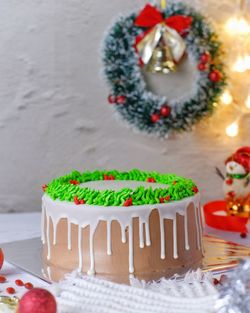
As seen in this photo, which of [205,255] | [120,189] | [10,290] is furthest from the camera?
[205,255]

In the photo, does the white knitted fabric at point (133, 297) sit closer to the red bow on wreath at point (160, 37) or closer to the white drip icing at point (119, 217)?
the white drip icing at point (119, 217)

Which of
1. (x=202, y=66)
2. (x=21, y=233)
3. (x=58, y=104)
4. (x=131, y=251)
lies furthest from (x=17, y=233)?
(x=202, y=66)

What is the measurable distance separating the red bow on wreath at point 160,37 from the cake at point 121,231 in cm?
71

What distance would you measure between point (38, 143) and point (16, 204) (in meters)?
0.23

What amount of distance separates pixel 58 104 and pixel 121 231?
2.83 ft

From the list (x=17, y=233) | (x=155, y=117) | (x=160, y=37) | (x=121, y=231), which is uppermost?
(x=160, y=37)

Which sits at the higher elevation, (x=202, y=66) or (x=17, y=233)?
(x=202, y=66)

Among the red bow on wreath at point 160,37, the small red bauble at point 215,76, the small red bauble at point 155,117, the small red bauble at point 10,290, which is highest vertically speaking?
the red bow on wreath at point 160,37

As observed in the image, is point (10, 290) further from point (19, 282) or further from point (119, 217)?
point (119, 217)

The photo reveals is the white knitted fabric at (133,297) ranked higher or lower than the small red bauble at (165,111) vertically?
lower

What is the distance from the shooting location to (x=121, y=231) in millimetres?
1356

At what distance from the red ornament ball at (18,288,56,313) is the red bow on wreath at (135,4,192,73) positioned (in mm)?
1166

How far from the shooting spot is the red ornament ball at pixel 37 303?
3.34ft

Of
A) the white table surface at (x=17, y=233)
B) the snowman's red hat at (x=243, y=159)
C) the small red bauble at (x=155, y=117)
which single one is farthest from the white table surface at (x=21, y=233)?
the small red bauble at (x=155, y=117)
